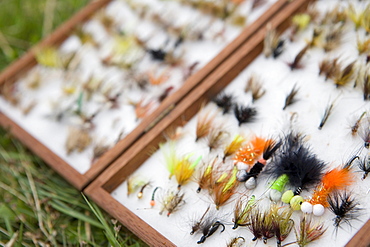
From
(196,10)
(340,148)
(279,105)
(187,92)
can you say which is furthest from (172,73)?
(340,148)

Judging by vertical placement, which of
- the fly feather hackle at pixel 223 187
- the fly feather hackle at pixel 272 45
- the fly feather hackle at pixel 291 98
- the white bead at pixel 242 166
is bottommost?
the fly feather hackle at pixel 223 187

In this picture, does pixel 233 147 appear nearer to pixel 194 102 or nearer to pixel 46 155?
pixel 194 102

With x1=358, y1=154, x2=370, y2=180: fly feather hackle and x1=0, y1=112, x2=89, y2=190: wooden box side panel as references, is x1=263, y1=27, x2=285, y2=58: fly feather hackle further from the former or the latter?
x1=0, y1=112, x2=89, y2=190: wooden box side panel

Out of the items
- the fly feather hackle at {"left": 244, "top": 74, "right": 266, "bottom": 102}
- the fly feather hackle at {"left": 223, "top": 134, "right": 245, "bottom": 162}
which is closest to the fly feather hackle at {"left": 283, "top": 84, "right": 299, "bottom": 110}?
the fly feather hackle at {"left": 244, "top": 74, "right": 266, "bottom": 102}

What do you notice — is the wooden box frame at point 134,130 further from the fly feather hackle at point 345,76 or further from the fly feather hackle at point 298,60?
the fly feather hackle at point 345,76

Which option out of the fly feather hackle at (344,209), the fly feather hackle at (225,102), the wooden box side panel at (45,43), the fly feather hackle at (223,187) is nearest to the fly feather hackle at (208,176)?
the fly feather hackle at (223,187)

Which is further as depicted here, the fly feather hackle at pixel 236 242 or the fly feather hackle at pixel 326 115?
the fly feather hackle at pixel 326 115
